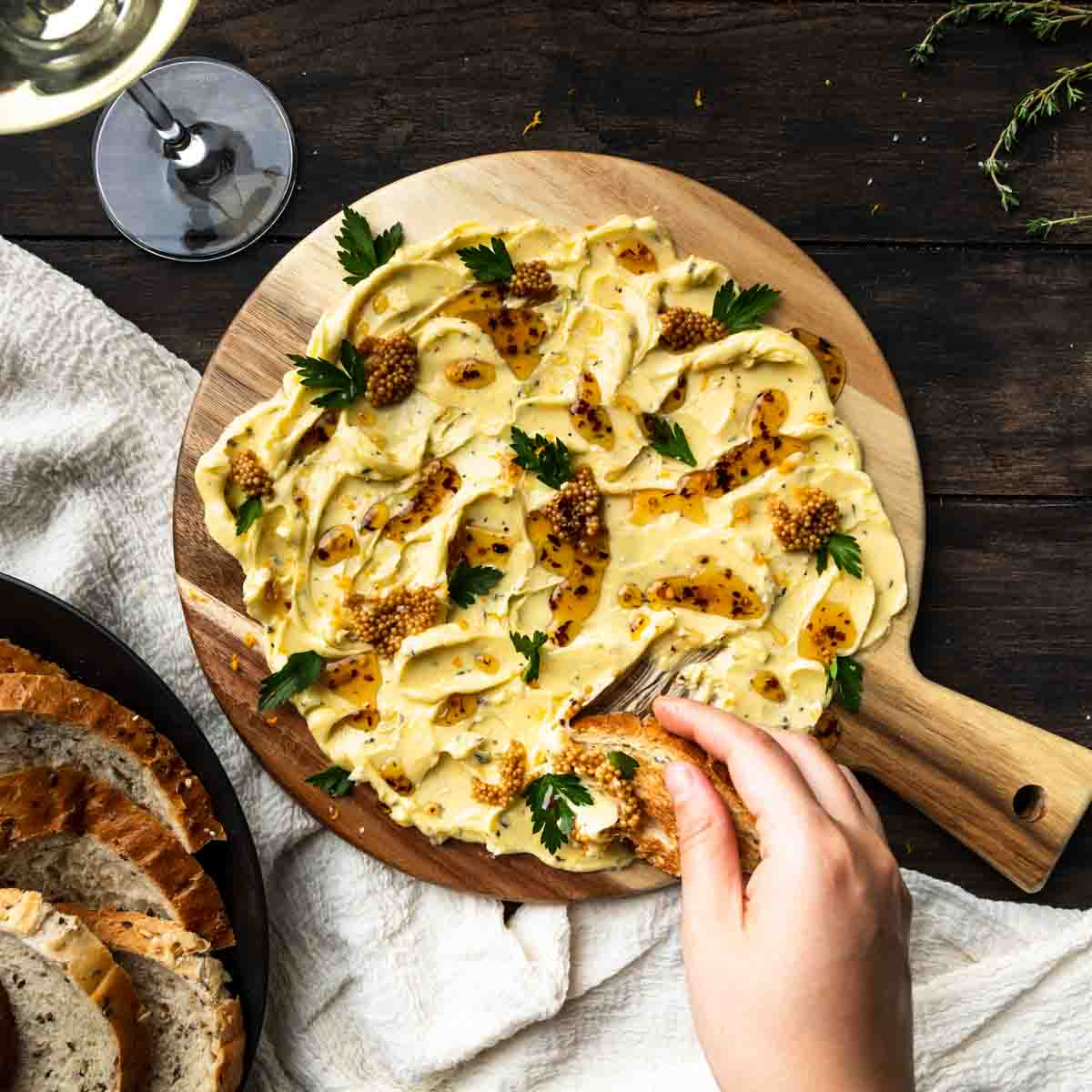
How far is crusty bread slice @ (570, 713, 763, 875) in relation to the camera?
2.82 metres

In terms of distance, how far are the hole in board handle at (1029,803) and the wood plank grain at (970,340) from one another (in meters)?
0.89

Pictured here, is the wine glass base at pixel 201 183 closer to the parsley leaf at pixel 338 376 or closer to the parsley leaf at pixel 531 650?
the parsley leaf at pixel 338 376

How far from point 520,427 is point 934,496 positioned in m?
1.31

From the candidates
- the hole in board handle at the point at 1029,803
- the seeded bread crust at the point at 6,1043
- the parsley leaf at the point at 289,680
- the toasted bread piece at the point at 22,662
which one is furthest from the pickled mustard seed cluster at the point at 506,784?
the hole in board handle at the point at 1029,803

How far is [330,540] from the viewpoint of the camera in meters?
3.21

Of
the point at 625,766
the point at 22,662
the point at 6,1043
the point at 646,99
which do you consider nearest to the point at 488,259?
the point at 646,99

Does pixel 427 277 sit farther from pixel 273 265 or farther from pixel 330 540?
pixel 330 540

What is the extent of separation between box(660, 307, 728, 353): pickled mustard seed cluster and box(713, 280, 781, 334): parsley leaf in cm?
3

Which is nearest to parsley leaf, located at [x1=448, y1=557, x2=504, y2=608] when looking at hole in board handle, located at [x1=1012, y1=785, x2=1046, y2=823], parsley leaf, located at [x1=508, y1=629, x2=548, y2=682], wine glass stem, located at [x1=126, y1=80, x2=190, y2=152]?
parsley leaf, located at [x1=508, y1=629, x2=548, y2=682]

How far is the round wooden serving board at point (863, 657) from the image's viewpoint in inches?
128

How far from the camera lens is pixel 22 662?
311 cm

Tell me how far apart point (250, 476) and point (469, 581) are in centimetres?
65

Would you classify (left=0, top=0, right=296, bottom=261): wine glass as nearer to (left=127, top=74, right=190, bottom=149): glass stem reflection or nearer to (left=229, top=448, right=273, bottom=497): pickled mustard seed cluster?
(left=127, top=74, right=190, bottom=149): glass stem reflection

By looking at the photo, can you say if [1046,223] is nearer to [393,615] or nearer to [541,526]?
[541,526]
